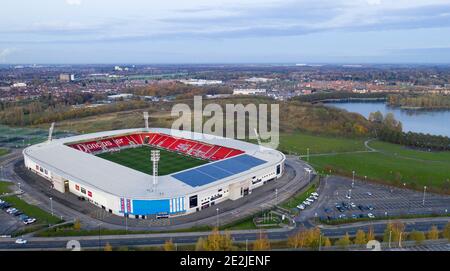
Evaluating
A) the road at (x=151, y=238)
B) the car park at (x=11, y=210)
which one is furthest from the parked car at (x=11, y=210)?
the road at (x=151, y=238)

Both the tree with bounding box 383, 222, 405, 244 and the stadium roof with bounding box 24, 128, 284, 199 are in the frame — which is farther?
the stadium roof with bounding box 24, 128, 284, 199

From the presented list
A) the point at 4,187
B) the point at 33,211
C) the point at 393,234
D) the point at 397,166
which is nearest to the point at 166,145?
the point at 4,187

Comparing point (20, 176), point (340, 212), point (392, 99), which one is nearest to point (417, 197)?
point (340, 212)

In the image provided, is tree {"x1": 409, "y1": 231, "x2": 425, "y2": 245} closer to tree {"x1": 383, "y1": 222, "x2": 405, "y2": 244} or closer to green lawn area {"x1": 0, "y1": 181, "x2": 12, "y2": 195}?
tree {"x1": 383, "y1": 222, "x2": 405, "y2": 244}

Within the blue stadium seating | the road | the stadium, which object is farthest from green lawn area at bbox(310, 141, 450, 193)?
the road
